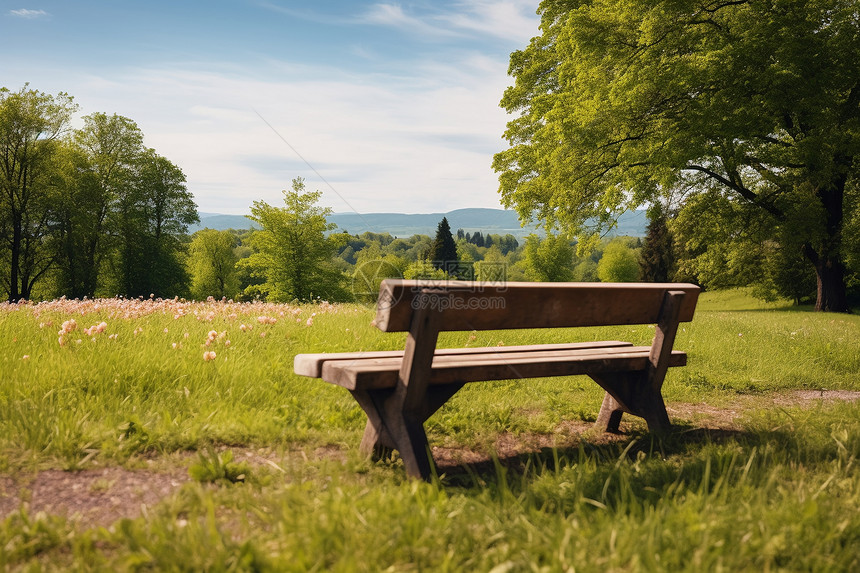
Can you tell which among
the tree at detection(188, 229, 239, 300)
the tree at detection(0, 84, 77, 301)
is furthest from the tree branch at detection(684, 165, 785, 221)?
the tree at detection(188, 229, 239, 300)

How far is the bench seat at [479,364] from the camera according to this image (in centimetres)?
318

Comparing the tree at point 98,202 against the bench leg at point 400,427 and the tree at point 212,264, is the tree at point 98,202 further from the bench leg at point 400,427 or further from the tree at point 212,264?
the bench leg at point 400,427

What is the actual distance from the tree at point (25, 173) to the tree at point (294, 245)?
11694 millimetres

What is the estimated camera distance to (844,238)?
1962 centimetres

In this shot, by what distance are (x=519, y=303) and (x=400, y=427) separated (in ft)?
3.26

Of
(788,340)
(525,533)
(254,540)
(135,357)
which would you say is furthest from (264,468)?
(788,340)

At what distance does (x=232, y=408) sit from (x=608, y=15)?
54.2 ft

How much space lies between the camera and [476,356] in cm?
388

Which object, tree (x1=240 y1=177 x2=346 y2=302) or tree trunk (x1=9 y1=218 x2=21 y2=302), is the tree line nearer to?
tree trunk (x1=9 y1=218 x2=21 y2=302)

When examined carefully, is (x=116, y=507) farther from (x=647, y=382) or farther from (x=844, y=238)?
(x=844, y=238)

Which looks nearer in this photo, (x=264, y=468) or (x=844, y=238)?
(x=264, y=468)

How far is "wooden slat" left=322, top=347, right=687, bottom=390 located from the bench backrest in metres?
0.29

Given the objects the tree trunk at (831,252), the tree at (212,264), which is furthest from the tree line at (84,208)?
the tree trunk at (831,252)

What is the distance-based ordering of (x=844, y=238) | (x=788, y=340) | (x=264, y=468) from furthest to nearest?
(x=844, y=238), (x=788, y=340), (x=264, y=468)
